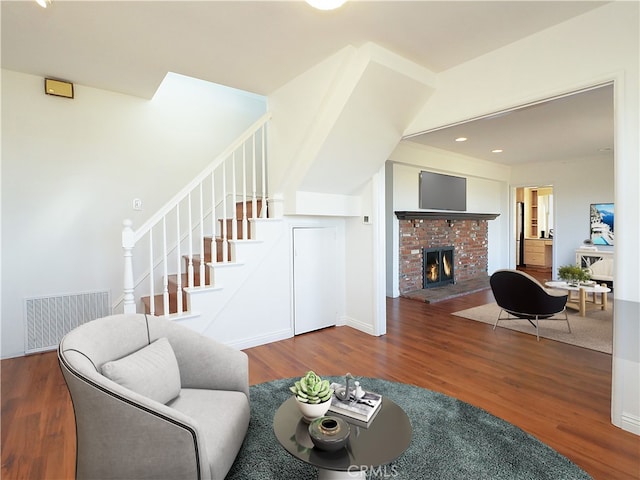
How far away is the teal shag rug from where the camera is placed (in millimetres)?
1736

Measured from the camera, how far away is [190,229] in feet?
10.3

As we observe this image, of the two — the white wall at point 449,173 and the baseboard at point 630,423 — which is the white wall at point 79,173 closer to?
the white wall at point 449,173

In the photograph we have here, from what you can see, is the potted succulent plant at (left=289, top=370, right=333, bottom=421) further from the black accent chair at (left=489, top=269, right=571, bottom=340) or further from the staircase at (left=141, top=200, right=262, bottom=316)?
the black accent chair at (left=489, top=269, right=571, bottom=340)

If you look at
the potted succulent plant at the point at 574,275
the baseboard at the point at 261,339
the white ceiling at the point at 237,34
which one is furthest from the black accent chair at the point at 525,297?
the baseboard at the point at 261,339

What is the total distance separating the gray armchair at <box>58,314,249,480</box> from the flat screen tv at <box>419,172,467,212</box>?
5.19 metres

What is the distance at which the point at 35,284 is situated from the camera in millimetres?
3355

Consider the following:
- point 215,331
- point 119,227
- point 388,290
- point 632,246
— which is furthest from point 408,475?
point 388,290

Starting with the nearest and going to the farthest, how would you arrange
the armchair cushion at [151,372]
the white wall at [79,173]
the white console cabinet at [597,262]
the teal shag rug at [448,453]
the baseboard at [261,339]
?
the armchair cushion at [151,372]
the teal shag rug at [448,453]
the white wall at [79,173]
the baseboard at [261,339]
the white console cabinet at [597,262]

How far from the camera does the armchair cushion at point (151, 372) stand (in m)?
1.54

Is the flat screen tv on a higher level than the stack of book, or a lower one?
higher

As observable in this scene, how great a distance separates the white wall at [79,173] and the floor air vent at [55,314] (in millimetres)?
71

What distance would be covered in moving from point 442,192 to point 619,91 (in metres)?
4.52

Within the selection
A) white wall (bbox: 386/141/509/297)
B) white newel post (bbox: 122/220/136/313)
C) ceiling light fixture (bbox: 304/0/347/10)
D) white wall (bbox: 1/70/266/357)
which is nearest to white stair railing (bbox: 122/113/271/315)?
white newel post (bbox: 122/220/136/313)

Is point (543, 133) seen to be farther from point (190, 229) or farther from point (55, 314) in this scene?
point (55, 314)
